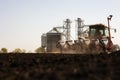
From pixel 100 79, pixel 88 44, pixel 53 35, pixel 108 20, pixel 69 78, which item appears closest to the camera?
pixel 100 79

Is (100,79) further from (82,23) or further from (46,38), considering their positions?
(82,23)

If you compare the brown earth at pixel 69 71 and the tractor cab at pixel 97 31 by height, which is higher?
the tractor cab at pixel 97 31

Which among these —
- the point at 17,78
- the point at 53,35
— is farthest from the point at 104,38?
the point at 17,78

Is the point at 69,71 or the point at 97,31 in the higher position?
the point at 97,31

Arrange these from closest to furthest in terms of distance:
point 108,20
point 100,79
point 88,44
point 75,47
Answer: point 100,79, point 108,20, point 88,44, point 75,47

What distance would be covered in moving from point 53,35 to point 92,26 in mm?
12455

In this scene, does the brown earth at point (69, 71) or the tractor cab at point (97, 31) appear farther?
the tractor cab at point (97, 31)

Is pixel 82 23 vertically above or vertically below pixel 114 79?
above

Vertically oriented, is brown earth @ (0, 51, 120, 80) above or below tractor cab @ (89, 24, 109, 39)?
below

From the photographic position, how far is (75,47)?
23.8 metres

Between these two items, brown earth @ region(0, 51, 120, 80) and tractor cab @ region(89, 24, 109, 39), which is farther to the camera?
tractor cab @ region(89, 24, 109, 39)

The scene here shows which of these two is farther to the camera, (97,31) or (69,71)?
(97,31)

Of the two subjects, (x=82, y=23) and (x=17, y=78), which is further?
(x=82, y=23)

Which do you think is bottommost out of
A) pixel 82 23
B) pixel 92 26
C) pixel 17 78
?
pixel 17 78
